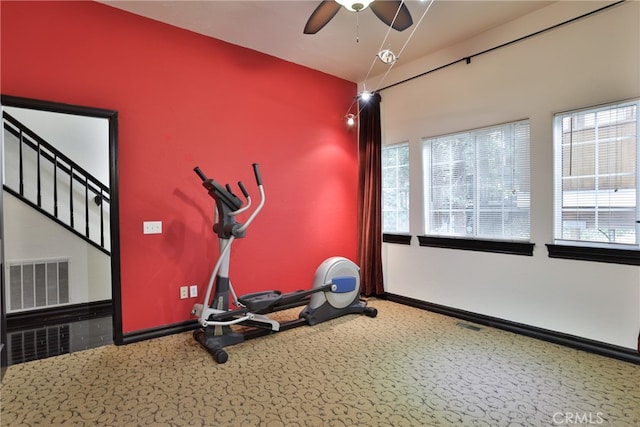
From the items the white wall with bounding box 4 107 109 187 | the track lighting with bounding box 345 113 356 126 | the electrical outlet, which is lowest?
the electrical outlet

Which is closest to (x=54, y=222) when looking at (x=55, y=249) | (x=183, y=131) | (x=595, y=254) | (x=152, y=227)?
(x=55, y=249)

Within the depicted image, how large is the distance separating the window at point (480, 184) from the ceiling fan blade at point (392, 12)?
1.68 m

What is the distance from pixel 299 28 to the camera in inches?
132

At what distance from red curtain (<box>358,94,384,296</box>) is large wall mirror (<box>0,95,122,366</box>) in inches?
121

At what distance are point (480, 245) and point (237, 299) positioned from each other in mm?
2659

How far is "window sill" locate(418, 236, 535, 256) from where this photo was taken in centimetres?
323

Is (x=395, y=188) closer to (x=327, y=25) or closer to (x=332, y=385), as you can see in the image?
(x=327, y=25)

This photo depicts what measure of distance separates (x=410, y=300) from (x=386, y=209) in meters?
1.29

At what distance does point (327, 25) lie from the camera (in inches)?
130

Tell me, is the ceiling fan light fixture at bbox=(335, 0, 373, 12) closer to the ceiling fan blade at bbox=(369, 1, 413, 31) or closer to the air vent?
the ceiling fan blade at bbox=(369, 1, 413, 31)

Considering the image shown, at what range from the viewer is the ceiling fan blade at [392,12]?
7.45 ft

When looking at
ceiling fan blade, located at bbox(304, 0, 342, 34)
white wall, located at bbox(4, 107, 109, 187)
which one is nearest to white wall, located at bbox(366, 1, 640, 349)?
ceiling fan blade, located at bbox(304, 0, 342, 34)

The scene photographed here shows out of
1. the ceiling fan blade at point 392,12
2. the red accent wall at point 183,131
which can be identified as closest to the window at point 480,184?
the red accent wall at point 183,131

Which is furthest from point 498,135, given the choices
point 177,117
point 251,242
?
point 177,117
